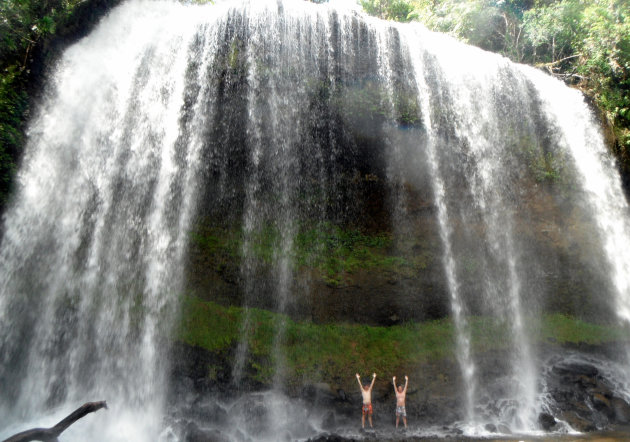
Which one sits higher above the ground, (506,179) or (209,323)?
(506,179)

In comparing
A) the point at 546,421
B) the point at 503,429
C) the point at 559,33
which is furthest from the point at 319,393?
the point at 559,33

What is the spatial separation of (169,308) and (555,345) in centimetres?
925

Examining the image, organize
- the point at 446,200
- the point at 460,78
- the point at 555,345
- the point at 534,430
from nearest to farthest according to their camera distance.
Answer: the point at 534,430
the point at 555,345
the point at 446,200
the point at 460,78

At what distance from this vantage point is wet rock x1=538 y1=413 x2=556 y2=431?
7495 millimetres

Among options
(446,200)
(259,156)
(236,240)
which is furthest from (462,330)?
(259,156)

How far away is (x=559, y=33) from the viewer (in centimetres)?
1356

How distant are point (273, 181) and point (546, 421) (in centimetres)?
781

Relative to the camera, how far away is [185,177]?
31.6 ft

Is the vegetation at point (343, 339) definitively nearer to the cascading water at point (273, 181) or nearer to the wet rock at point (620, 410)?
the cascading water at point (273, 181)

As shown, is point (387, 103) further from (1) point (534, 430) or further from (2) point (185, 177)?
(1) point (534, 430)

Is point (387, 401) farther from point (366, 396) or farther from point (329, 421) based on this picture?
point (329, 421)

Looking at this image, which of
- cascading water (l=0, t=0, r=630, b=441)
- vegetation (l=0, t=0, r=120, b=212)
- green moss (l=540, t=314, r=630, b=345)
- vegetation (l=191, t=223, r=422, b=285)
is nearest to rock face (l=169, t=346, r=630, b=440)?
cascading water (l=0, t=0, r=630, b=441)

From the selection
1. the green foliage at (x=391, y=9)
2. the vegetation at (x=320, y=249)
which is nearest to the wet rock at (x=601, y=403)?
the vegetation at (x=320, y=249)

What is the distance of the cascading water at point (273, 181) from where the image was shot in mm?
8461
